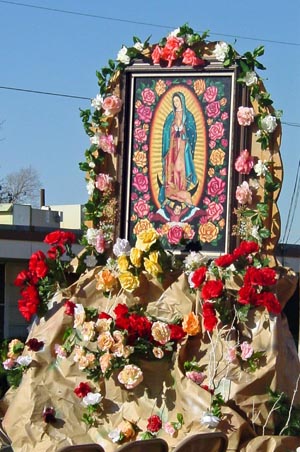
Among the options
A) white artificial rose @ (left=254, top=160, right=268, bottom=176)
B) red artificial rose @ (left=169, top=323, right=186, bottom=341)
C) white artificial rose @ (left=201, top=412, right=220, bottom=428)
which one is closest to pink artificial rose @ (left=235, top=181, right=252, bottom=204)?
white artificial rose @ (left=254, top=160, right=268, bottom=176)

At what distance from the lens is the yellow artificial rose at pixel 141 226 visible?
25.4 feet

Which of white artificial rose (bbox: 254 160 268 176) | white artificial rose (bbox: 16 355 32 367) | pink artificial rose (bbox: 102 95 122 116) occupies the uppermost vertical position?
pink artificial rose (bbox: 102 95 122 116)

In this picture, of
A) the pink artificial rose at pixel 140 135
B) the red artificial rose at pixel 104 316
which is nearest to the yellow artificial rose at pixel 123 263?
the red artificial rose at pixel 104 316

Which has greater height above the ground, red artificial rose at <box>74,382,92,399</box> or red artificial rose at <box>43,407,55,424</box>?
Answer: red artificial rose at <box>74,382,92,399</box>

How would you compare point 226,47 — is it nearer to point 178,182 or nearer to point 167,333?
point 178,182

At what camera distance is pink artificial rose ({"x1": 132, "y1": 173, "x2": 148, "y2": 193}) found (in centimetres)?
784

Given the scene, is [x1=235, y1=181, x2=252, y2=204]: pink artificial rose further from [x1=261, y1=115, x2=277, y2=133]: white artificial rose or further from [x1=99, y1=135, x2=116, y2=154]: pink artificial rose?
[x1=99, y1=135, x2=116, y2=154]: pink artificial rose

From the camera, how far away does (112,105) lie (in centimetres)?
781

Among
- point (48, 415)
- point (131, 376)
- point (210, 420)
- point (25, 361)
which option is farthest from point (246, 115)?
point (48, 415)

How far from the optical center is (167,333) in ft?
22.8

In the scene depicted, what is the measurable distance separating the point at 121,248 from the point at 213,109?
1260 millimetres

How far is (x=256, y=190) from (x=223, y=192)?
28cm

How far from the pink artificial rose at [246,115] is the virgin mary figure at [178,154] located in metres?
0.47

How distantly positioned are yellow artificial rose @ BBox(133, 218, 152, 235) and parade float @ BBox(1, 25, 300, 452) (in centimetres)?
2
